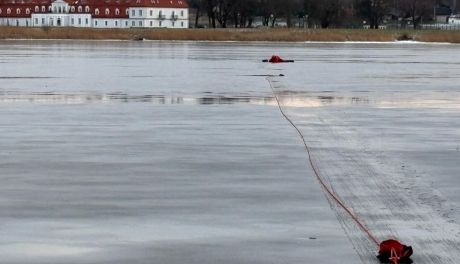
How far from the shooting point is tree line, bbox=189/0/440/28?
498ft

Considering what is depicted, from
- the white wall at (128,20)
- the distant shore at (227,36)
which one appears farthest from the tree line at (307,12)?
the distant shore at (227,36)

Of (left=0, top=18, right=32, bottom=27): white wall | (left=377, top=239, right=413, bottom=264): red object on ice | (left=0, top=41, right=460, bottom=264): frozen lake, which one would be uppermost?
(left=377, top=239, right=413, bottom=264): red object on ice

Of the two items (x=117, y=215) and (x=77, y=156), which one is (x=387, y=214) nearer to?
(x=117, y=215)

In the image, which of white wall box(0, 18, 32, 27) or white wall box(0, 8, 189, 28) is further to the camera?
white wall box(0, 18, 32, 27)

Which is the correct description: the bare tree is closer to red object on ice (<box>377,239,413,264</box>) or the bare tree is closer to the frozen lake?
the frozen lake

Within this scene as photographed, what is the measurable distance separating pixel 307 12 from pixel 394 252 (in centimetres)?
15403

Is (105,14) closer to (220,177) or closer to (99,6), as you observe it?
(99,6)

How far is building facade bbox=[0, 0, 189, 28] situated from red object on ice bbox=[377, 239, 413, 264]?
175868mm

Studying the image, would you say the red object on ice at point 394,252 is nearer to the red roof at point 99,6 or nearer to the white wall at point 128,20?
the white wall at point 128,20

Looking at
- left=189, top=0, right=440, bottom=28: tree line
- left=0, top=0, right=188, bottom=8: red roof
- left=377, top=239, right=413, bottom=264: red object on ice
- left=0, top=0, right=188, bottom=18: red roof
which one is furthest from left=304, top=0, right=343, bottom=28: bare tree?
left=377, top=239, right=413, bottom=264: red object on ice

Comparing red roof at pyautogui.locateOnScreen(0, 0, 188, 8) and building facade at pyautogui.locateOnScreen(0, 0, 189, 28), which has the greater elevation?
red roof at pyautogui.locateOnScreen(0, 0, 188, 8)

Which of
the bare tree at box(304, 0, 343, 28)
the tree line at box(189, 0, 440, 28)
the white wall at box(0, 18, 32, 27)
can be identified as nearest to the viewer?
the bare tree at box(304, 0, 343, 28)

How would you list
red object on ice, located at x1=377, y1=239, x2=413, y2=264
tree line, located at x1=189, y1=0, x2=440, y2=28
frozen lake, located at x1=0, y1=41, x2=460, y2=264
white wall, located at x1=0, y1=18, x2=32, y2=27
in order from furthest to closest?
white wall, located at x1=0, y1=18, x2=32, y2=27 → tree line, located at x1=189, y1=0, x2=440, y2=28 → frozen lake, located at x1=0, y1=41, x2=460, y2=264 → red object on ice, located at x1=377, y1=239, x2=413, y2=264

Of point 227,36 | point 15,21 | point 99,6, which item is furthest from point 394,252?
point 15,21
